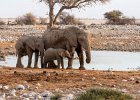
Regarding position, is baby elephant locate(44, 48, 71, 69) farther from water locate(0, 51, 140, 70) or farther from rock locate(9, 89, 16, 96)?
rock locate(9, 89, 16, 96)

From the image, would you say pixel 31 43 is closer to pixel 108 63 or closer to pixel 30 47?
pixel 30 47

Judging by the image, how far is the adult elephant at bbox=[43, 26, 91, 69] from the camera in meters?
22.1

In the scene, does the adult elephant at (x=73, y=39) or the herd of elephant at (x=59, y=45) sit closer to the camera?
the herd of elephant at (x=59, y=45)

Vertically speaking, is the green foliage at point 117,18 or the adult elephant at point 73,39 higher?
the green foliage at point 117,18

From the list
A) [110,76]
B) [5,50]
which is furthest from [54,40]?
[5,50]

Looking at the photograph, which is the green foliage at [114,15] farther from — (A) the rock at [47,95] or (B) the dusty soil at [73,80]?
(A) the rock at [47,95]

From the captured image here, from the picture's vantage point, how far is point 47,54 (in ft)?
72.0

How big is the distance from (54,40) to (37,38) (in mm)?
933

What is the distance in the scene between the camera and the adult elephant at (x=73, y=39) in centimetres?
2214

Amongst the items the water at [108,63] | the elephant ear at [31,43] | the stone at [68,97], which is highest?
the elephant ear at [31,43]

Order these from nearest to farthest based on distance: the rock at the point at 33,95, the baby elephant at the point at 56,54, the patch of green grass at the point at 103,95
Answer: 1. the patch of green grass at the point at 103,95
2. the rock at the point at 33,95
3. the baby elephant at the point at 56,54

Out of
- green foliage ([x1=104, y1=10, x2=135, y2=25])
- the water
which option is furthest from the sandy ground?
green foliage ([x1=104, y1=10, x2=135, y2=25])

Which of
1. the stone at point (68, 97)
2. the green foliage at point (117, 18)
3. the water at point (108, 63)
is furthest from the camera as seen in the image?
the green foliage at point (117, 18)

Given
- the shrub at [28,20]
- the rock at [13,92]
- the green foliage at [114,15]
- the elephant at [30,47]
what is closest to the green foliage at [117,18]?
the green foliage at [114,15]
